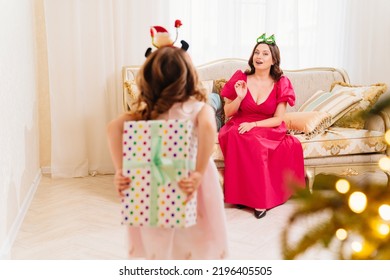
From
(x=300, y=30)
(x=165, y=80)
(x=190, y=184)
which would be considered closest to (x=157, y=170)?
(x=190, y=184)

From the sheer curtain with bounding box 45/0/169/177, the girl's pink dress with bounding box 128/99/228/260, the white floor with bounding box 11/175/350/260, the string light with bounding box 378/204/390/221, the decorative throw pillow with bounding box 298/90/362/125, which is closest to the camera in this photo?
the string light with bounding box 378/204/390/221

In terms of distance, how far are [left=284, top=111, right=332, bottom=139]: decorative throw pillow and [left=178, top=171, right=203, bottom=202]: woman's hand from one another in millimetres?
2109

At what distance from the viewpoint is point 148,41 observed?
4043 mm

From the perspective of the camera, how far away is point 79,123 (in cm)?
402

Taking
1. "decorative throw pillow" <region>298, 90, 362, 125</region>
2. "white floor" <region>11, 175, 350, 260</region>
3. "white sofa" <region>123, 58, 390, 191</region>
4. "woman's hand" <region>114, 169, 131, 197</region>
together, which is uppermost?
"woman's hand" <region>114, 169, 131, 197</region>

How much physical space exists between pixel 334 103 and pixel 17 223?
233 centimetres

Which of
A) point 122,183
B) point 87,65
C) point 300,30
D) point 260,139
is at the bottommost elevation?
point 260,139

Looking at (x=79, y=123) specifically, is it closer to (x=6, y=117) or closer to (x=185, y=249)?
(x=6, y=117)

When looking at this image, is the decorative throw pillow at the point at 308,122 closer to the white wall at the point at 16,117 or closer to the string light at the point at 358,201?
the white wall at the point at 16,117

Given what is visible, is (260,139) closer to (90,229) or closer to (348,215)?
(90,229)

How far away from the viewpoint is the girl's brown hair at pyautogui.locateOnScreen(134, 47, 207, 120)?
1.44 m

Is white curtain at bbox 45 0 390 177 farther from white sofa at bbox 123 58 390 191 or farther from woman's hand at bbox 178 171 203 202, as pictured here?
woman's hand at bbox 178 171 203 202

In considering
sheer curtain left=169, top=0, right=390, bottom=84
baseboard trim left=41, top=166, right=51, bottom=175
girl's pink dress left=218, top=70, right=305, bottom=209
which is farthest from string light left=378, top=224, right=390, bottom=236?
baseboard trim left=41, top=166, right=51, bottom=175

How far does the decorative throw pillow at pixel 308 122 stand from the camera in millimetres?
3397
